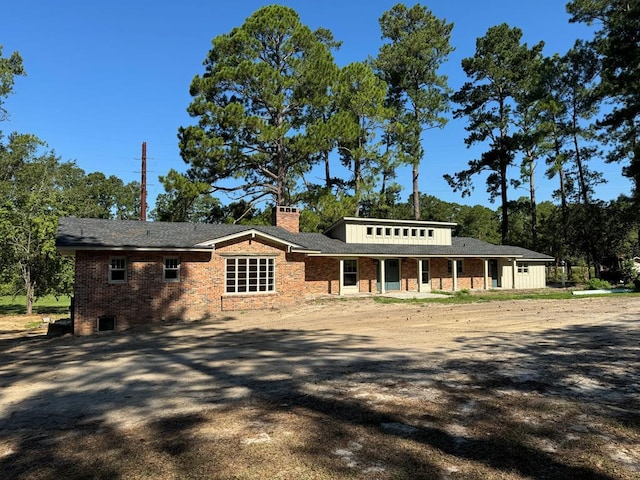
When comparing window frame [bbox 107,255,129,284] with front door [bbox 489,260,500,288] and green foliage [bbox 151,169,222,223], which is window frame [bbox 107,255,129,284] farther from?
front door [bbox 489,260,500,288]

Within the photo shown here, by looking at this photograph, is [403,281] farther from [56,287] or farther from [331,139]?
[56,287]

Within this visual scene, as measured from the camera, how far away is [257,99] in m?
30.5

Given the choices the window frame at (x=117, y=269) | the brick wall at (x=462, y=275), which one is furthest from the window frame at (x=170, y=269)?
the brick wall at (x=462, y=275)

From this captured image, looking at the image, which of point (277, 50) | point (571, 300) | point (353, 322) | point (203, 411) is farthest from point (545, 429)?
point (277, 50)

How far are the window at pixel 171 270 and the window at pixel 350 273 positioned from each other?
10892 mm

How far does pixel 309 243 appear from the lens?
80.7ft

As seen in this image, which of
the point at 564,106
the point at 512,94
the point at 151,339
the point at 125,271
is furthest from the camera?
the point at 512,94

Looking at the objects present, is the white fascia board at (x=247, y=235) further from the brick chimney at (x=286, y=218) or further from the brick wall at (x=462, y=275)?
the brick wall at (x=462, y=275)

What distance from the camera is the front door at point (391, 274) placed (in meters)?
26.9

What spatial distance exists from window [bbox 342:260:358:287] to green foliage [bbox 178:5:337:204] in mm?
8158

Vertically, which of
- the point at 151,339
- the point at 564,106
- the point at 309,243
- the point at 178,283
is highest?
the point at 564,106

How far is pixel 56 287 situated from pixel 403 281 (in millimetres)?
21652

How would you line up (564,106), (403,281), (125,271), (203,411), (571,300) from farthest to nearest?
(564,106), (403,281), (571,300), (125,271), (203,411)

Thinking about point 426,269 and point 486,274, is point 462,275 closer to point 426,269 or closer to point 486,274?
point 486,274
